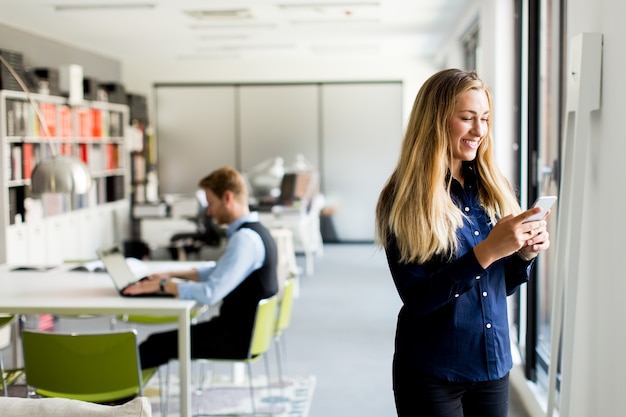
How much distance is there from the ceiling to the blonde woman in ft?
15.9

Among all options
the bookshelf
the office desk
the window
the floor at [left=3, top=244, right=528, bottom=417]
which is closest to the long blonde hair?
the office desk

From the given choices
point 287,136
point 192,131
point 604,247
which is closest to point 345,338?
point 604,247

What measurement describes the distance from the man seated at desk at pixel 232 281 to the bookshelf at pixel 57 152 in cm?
189

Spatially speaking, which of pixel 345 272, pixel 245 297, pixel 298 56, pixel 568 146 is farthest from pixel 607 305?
pixel 298 56

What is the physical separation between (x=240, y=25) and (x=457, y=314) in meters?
6.45

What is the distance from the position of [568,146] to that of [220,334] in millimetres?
1877

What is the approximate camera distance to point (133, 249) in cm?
949

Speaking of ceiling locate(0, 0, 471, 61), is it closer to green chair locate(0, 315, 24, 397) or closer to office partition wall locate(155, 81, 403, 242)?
office partition wall locate(155, 81, 403, 242)

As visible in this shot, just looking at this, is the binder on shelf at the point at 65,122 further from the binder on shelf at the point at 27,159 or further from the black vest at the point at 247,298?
the black vest at the point at 247,298

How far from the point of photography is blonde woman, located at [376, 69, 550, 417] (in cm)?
194

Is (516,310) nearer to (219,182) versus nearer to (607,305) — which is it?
(219,182)

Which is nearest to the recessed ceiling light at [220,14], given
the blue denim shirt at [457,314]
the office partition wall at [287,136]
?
the office partition wall at [287,136]

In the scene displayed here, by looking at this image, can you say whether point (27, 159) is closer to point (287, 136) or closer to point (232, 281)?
point (232, 281)

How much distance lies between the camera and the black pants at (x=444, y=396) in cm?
199
